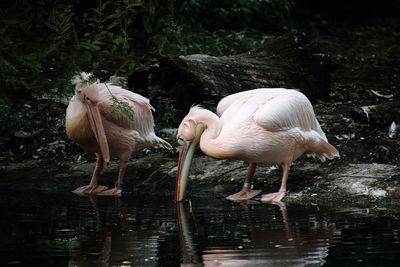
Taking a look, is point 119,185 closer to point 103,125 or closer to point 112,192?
point 112,192

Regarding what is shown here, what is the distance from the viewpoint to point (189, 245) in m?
5.06

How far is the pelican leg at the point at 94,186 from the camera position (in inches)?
298

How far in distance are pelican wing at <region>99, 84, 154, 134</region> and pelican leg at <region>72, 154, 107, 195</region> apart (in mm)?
394

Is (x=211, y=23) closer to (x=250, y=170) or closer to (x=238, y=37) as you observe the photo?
(x=238, y=37)

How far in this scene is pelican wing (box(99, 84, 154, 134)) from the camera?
776 centimetres

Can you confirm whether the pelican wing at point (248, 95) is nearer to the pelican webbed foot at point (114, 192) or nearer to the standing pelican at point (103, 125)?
the standing pelican at point (103, 125)

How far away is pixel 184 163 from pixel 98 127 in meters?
0.94

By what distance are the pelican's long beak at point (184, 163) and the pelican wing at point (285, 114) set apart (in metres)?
0.57

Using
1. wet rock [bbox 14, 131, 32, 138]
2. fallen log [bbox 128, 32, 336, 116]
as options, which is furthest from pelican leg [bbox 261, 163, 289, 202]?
wet rock [bbox 14, 131, 32, 138]

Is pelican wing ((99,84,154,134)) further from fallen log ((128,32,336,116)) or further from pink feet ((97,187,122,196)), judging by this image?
fallen log ((128,32,336,116))

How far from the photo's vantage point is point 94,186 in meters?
7.68

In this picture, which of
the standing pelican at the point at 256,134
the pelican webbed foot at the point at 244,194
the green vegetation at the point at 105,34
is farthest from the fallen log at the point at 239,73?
the pelican webbed foot at the point at 244,194

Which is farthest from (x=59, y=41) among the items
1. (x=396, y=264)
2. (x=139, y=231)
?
(x=396, y=264)

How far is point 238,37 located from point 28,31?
7.69m
